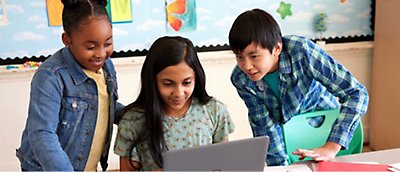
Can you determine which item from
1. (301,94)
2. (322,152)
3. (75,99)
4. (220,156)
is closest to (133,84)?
(301,94)

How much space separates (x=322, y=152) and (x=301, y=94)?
0.29 metres

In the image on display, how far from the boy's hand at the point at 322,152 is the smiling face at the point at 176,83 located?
0.39 meters

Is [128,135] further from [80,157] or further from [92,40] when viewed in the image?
[92,40]

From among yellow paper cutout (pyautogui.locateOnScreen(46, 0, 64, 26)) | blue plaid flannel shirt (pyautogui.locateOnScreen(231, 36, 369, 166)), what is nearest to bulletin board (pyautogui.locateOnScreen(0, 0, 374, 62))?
yellow paper cutout (pyautogui.locateOnScreen(46, 0, 64, 26))

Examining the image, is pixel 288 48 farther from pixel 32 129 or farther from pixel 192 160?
pixel 32 129

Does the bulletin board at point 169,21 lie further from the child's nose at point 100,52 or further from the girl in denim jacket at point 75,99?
the child's nose at point 100,52

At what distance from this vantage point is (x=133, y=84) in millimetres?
2803

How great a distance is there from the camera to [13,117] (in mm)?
2674

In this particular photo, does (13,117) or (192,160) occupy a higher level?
(192,160)

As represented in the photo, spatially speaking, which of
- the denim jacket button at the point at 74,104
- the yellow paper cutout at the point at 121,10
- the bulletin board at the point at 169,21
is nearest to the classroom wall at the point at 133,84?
the bulletin board at the point at 169,21

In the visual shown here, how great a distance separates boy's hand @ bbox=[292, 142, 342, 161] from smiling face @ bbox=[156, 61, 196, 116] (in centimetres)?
39

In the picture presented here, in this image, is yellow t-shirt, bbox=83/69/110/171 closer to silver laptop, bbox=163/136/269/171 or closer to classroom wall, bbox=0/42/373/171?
silver laptop, bbox=163/136/269/171

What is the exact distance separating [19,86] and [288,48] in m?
1.75

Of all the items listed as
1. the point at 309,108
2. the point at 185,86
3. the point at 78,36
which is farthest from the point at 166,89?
the point at 309,108
